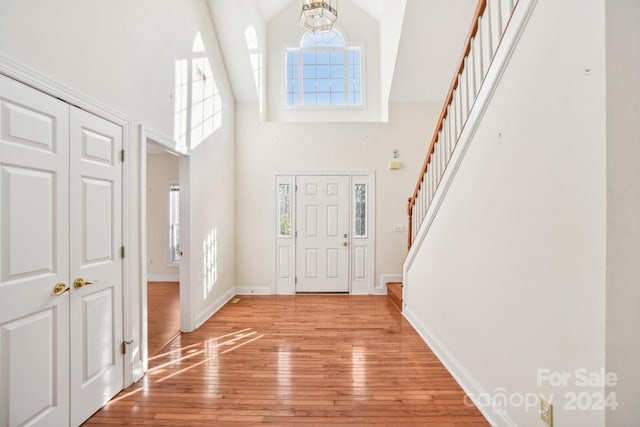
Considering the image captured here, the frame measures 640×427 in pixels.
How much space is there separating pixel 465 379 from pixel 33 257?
294cm

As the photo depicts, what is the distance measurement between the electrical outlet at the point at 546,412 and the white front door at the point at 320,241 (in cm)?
372

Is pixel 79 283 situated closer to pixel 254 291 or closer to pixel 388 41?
pixel 254 291

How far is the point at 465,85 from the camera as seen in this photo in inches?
99.3

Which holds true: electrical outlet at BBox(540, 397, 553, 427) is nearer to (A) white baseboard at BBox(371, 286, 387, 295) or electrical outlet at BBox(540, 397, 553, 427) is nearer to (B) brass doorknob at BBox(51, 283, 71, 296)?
(B) brass doorknob at BBox(51, 283, 71, 296)

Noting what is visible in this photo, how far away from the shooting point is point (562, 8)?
4.58 ft

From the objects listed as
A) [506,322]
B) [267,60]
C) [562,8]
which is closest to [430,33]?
[267,60]

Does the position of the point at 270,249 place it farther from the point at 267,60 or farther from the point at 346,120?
the point at 267,60

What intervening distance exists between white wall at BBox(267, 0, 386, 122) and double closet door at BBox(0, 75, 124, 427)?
376 cm

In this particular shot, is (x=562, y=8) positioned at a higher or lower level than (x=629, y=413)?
higher

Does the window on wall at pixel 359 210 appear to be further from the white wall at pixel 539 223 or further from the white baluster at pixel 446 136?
the white wall at pixel 539 223

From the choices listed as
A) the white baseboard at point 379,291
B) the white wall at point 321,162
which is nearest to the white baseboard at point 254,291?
the white wall at point 321,162

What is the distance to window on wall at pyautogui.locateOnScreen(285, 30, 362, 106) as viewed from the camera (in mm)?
5730

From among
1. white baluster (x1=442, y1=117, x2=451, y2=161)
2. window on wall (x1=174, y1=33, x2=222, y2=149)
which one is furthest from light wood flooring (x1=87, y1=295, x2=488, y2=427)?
window on wall (x1=174, y1=33, x2=222, y2=149)

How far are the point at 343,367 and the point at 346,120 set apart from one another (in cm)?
436
